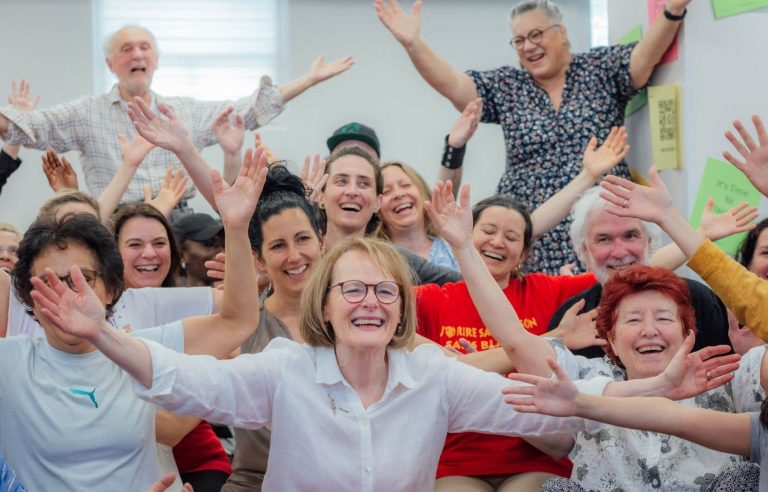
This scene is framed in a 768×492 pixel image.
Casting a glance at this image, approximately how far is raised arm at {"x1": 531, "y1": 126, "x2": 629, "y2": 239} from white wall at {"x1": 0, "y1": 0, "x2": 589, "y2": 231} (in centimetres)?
254

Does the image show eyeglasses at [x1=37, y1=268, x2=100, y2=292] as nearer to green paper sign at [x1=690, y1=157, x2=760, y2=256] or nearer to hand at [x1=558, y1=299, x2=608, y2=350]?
hand at [x1=558, y1=299, x2=608, y2=350]

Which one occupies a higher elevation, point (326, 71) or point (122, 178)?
point (326, 71)

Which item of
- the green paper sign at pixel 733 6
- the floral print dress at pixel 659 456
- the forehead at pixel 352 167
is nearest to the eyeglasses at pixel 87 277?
the floral print dress at pixel 659 456

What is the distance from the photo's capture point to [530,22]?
401cm

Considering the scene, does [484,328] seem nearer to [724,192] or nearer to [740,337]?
[740,337]

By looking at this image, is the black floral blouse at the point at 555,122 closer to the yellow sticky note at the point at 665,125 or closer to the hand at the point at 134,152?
the yellow sticky note at the point at 665,125

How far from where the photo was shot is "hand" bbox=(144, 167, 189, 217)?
3881 mm

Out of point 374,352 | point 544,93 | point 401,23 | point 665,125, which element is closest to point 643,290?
point 374,352

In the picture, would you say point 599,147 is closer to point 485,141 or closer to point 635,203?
point 635,203

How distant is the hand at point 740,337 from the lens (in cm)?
290

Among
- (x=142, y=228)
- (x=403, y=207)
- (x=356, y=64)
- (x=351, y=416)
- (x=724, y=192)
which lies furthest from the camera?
(x=356, y=64)

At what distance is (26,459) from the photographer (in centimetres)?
233

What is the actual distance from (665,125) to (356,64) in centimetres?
276

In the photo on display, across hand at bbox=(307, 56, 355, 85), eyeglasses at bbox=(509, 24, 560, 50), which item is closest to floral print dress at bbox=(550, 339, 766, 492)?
eyeglasses at bbox=(509, 24, 560, 50)
